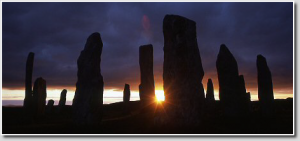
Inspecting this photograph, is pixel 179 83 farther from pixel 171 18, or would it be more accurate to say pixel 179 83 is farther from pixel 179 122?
pixel 171 18

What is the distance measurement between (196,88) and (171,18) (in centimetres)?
271

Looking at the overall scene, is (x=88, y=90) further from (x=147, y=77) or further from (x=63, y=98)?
(x=63, y=98)

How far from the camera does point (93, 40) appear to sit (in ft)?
33.4

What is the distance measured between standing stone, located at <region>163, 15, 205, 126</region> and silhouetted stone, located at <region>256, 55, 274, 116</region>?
5.94 meters

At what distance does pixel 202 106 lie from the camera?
340 inches

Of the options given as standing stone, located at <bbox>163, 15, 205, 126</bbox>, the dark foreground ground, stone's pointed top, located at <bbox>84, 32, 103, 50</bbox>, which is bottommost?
the dark foreground ground

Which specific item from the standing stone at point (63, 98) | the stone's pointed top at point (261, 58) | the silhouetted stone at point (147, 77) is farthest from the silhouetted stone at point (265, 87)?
the standing stone at point (63, 98)

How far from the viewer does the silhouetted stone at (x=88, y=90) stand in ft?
31.2

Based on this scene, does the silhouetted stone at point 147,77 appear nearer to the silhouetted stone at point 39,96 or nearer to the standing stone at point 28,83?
the silhouetted stone at point 39,96

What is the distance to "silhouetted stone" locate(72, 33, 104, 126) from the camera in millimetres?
9523

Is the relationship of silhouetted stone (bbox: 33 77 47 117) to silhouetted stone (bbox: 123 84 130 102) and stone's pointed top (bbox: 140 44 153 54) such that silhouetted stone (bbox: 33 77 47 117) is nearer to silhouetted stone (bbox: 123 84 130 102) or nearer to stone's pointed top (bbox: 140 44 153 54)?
stone's pointed top (bbox: 140 44 153 54)

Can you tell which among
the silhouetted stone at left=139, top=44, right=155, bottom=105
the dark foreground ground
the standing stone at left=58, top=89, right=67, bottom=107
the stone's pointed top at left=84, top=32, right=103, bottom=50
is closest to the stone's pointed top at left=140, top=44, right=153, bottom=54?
the silhouetted stone at left=139, top=44, right=155, bottom=105

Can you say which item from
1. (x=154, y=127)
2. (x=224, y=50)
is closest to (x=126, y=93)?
(x=224, y=50)

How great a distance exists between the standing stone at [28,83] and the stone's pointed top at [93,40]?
7.02 metres
